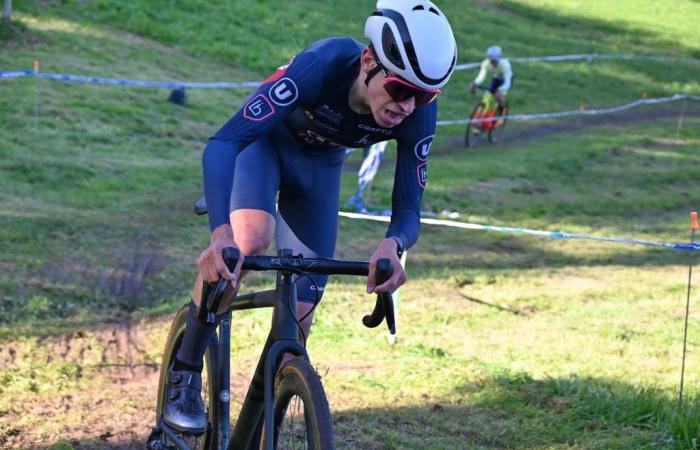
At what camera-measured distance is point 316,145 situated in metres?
4.41

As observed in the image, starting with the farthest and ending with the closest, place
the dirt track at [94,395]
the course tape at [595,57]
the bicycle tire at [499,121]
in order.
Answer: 1. the course tape at [595,57]
2. the bicycle tire at [499,121]
3. the dirt track at [94,395]

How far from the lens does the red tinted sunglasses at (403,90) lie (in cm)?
371

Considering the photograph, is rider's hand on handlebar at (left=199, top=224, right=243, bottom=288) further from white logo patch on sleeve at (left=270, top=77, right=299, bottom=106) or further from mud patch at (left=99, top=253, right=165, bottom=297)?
mud patch at (left=99, top=253, right=165, bottom=297)

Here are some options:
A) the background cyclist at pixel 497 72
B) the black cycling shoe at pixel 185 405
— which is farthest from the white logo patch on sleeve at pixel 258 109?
the background cyclist at pixel 497 72

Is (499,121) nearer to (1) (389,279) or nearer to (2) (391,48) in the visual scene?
(2) (391,48)

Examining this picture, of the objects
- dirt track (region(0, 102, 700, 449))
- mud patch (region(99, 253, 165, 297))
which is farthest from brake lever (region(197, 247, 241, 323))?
mud patch (region(99, 253, 165, 297))

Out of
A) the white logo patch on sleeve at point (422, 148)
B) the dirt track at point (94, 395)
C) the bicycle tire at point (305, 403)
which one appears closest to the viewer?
the bicycle tire at point (305, 403)

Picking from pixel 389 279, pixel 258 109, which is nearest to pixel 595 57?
pixel 258 109

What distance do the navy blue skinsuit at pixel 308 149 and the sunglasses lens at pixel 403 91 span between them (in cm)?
29

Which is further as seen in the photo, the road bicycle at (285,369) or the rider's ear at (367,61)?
the rider's ear at (367,61)

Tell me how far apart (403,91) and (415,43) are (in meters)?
0.19

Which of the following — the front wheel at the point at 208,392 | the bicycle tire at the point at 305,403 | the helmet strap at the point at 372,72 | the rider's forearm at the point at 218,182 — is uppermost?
the helmet strap at the point at 372,72

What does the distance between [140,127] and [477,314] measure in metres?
8.76

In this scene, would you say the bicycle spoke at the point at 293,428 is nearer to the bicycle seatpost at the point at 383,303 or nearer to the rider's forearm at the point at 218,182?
the bicycle seatpost at the point at 383,303
